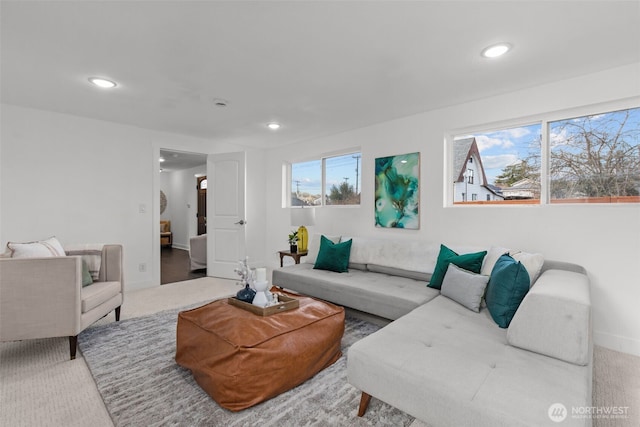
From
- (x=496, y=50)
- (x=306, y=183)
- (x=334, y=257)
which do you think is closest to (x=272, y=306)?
(x=334, y=257)

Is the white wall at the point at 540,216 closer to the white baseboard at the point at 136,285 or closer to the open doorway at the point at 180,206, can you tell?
the white baseboard at the point at 136,285

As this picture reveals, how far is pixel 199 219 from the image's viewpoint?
7.97 metres

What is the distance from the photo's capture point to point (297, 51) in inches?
86.7

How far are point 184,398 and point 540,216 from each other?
3172 mm

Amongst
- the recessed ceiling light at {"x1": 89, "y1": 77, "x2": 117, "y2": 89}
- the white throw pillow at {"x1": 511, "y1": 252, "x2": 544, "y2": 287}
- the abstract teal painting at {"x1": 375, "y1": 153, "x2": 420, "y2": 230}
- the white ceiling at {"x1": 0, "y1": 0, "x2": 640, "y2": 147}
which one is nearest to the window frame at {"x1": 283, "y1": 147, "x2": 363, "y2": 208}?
the abstract teal painting at {"x1": 375, "y1": 153, "x2": 420, "y2": 230}

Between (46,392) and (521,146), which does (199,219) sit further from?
(521,146)

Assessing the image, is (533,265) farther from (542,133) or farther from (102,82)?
(102,82)

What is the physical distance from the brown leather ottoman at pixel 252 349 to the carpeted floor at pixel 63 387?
536 millimetres

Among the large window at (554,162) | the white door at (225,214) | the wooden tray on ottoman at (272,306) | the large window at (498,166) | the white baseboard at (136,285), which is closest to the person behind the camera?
the wooden tray on ottoman at (272,306)

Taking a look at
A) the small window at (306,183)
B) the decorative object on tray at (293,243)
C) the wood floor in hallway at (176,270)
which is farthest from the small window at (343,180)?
the wood floor in hallway at (176,270)

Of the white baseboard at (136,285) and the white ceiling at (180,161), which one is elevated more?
the white ceiling at (180,161)

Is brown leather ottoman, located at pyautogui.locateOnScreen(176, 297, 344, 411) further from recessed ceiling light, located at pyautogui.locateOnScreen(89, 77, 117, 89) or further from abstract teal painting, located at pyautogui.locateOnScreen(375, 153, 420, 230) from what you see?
recessed ceiling light, located at pyautogui.locateOnScreen(89, 77, 117, 89)

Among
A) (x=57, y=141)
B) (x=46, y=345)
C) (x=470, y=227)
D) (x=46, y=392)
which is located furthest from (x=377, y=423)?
(x=57, y=141)

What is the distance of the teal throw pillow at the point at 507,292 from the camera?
74.9 inches
